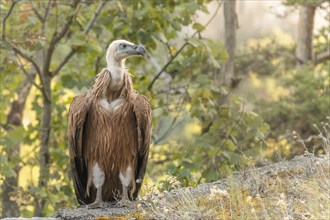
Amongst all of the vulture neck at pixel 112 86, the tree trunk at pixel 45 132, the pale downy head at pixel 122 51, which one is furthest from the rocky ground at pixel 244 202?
the tree trunk at pixel 45 132

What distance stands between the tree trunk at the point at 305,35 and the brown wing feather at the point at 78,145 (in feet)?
29.0

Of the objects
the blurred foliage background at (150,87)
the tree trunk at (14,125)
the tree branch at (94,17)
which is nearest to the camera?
the blurred foliage background at (150,87)

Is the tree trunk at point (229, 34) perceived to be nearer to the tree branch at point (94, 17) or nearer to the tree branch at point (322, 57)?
the tree branch at point (94, 17)

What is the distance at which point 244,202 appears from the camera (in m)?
6.07

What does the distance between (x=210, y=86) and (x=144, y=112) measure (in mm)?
3497

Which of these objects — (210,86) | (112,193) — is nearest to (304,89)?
(210,86)

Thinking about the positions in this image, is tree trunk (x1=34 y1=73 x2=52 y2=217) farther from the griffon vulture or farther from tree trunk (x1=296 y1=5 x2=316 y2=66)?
tree trunk (x1=296 y1=5 x2=316 y2=66)

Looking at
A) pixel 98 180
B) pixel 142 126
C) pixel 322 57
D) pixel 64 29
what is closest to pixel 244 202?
pixel 142 126

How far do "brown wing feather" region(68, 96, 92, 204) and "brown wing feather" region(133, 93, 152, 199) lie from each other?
47 cm

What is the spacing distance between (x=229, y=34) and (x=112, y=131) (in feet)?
20.8

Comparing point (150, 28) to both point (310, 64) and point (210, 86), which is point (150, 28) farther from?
point (310, 64)

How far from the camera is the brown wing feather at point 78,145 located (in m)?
7.34

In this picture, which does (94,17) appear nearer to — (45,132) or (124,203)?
(45,132)

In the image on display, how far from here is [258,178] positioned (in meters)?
6.62
